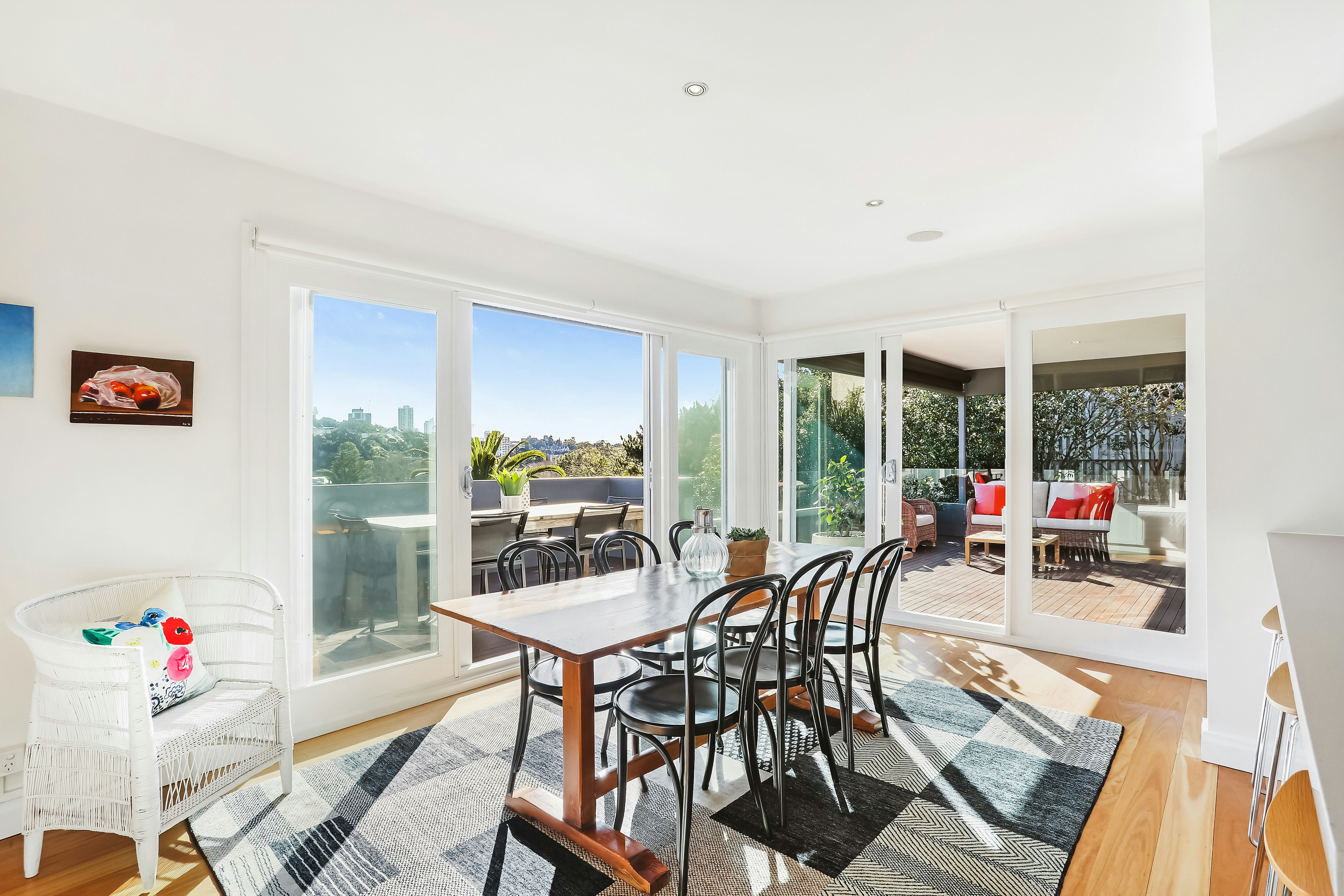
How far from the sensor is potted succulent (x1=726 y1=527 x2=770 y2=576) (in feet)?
9.19

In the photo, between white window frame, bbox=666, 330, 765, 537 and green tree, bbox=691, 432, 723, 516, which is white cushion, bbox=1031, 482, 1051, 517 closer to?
white window frame, bbox=666, 330, 765, 537

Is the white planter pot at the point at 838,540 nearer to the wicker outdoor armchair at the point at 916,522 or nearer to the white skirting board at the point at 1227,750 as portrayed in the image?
the wicker outdoor armchair at the point at 916,522

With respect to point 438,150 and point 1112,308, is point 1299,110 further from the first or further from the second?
point 438,150

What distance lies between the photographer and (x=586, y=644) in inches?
75.1

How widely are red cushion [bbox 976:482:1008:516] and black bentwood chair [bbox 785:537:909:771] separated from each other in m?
1.74

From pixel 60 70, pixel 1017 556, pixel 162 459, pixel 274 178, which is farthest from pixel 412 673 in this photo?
pixel 1017 556

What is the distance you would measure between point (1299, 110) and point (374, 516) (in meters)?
3.93

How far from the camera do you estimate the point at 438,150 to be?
2777 mm

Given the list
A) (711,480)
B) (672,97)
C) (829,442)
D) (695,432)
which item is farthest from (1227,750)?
(695,432)

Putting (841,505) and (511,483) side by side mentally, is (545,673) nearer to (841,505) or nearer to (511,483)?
(841,505)

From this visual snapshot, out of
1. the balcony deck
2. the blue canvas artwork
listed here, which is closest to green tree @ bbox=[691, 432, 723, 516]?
the balcony deck

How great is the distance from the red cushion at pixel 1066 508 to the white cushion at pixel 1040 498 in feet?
0.10

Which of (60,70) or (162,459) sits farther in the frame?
(162,459)

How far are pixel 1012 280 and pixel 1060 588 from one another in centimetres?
192
